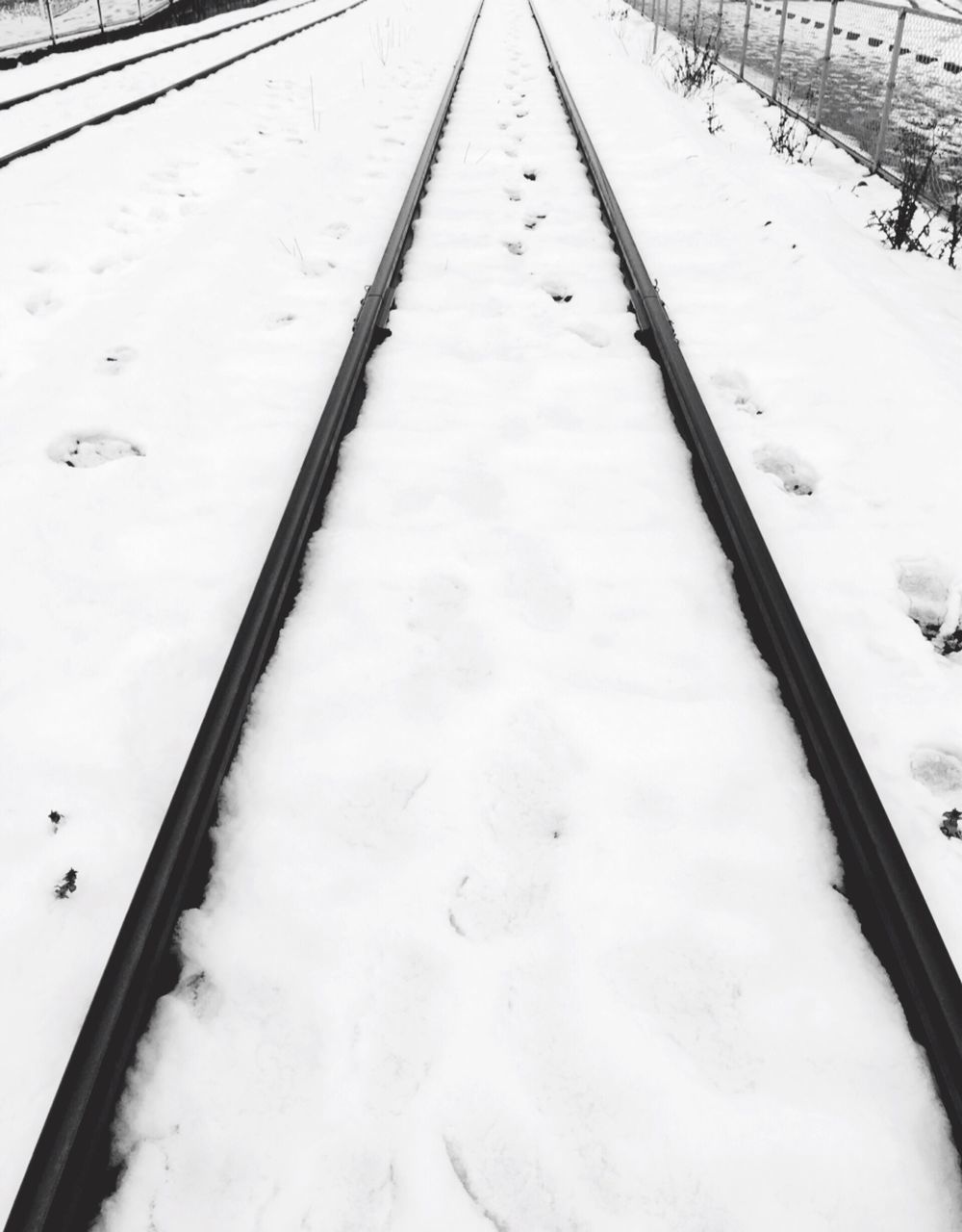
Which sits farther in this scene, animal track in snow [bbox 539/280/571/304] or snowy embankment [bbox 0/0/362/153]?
snowy embankment [bbox 0/0/362/153]

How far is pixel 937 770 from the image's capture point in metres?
1.87

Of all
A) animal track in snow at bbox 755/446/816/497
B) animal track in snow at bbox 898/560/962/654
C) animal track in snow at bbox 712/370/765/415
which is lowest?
animal track in snow at bbox 898/560/962/654

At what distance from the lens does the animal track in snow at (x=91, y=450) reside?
9.73ft

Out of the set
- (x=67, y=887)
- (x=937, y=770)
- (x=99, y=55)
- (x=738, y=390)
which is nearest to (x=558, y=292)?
(x=738, y=390)

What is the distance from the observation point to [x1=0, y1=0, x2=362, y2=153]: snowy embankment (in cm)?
826

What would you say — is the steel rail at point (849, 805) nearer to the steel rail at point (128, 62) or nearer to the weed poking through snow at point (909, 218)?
the weed poking through snow at point (909, 218)

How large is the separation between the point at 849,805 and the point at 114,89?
1265 cm

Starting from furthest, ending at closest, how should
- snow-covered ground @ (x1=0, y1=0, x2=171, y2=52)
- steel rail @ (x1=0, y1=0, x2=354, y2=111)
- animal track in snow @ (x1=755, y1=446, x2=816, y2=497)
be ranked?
1. snow-covered ground @ (x1=0, y1=0, x2=171, y2=52)
2. steel rail @ (x1=0, y1=0, x2=354, y2=111)
3. animal track in snow @ (x1=755, y1=446, x2=816, y2=497)

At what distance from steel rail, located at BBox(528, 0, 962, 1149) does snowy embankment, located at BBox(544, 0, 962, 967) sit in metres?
0.19

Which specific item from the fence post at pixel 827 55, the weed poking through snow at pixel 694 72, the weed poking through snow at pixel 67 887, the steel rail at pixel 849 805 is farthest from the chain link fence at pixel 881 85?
the weed poking through snow at pixel 67 887

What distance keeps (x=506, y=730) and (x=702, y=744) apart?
49cm

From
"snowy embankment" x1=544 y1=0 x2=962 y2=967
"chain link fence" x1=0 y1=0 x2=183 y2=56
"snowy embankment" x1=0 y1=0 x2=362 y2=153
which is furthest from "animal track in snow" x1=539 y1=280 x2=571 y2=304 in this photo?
"chain link fence" x1=0 y1=0 x2=183 y2=56

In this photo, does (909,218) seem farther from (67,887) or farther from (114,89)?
(114,89)

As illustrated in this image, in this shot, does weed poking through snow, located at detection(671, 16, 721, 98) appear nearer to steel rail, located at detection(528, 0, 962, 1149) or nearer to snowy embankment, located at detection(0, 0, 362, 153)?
snowy embankment, located at detection(0, 0, 362, 153)
